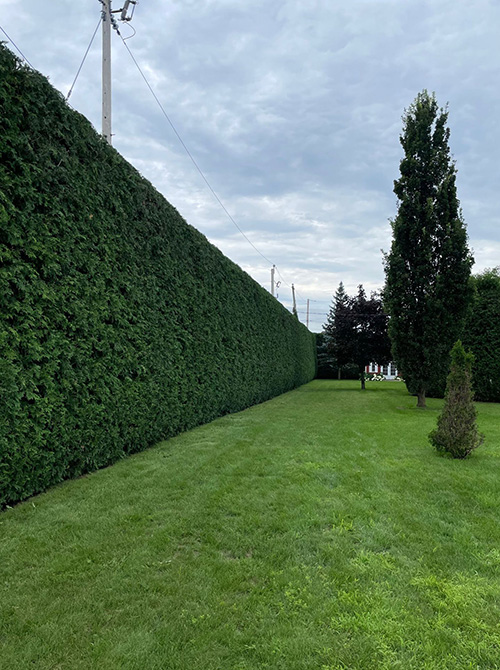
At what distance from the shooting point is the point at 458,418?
5094mm

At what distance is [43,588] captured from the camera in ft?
6.39

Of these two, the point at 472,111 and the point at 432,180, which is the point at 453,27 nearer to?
the point at 472,111

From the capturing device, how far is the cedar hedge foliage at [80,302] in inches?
116

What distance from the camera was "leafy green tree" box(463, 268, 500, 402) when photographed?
12.7m

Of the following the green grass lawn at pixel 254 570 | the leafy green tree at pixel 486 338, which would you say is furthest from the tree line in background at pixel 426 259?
the green grass lawn at pixel 254 570

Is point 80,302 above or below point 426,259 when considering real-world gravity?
below

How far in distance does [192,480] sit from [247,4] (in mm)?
7862

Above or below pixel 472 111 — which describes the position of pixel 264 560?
below

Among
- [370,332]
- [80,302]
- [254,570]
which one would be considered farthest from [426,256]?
[254,570]

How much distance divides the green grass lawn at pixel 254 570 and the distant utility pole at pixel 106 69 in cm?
561

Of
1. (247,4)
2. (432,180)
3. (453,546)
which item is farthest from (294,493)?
(432,180)

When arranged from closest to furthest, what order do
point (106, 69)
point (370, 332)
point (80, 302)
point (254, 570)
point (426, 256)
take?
point (254, 570), point (80, 302), point (106, 69), point (426, 256), point (370, 332)

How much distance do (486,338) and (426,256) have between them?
14.8 feet

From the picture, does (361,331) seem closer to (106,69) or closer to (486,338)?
(486,338)
